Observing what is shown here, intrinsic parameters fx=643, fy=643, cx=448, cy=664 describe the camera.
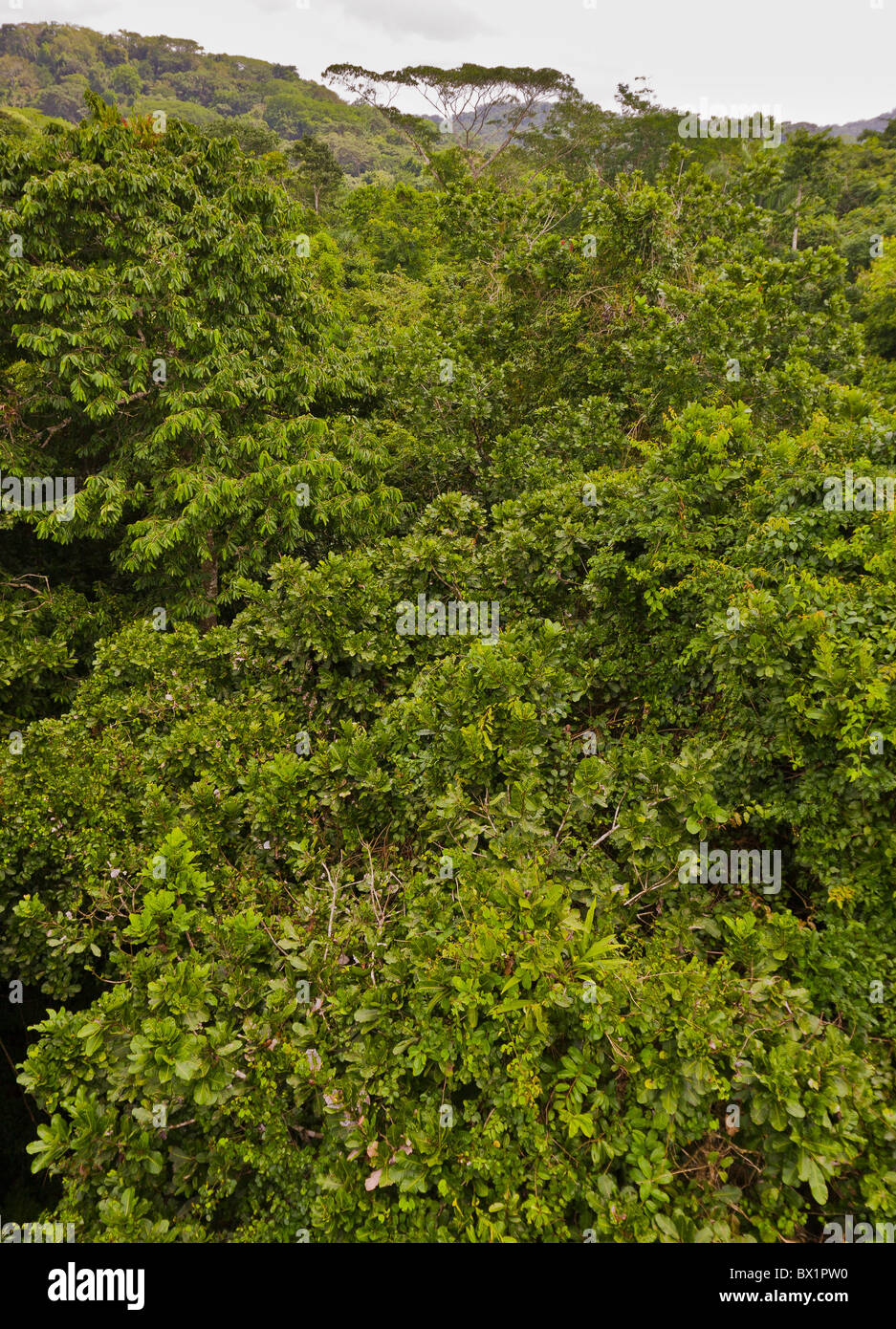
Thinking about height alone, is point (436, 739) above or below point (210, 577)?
below

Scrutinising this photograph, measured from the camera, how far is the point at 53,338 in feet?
21.9

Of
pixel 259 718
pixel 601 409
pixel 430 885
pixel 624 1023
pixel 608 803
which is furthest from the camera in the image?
pixel 601 409

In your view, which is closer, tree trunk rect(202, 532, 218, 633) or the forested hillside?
the forested hillside

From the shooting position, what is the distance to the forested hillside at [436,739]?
2945 mm

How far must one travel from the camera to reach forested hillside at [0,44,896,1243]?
9.66 feet

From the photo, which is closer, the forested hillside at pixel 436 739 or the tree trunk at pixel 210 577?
the forested hillside at pixel 436 739

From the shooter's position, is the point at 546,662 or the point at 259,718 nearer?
the point at 546,662

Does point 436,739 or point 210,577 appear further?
point 210,577

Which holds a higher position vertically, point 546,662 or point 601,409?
point 601,409

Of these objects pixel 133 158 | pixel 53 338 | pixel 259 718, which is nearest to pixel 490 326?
pixel 133 158

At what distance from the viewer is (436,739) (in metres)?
4.62

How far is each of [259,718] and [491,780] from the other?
2.21 meters
